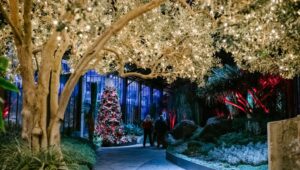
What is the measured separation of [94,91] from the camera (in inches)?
711

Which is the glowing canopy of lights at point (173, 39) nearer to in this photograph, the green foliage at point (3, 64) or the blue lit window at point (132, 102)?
the green foliage at point (3, 64)

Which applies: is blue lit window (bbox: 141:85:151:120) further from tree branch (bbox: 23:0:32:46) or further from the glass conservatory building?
tree branch (bbox: 23:0:32:46)

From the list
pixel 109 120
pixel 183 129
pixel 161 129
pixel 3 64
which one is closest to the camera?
pixel 3 64

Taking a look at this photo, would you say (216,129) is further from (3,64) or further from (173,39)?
(3,64)

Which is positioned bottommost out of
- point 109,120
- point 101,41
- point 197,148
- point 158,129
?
point 197,148

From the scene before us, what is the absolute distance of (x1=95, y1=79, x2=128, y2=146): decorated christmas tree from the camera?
22172mm

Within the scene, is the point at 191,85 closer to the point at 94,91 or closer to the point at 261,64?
the point at 94,91

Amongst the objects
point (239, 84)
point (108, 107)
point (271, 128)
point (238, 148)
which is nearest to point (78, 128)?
point (108, 107)

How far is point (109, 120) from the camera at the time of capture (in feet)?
73.0

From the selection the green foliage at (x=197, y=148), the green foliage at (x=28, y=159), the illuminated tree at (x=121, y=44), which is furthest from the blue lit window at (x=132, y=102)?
the green foliage at (x=28, y=159)

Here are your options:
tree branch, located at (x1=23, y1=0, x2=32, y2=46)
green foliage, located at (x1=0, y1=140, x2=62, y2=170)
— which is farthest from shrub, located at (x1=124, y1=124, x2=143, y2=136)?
tree branch, located at (x1=23, y1=0, x2=32, y2=46)

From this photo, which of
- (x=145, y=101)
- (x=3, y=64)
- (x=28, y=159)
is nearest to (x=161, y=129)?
(x=28, y=159)

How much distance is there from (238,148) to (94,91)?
742cm

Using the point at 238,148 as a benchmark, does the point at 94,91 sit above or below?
above
